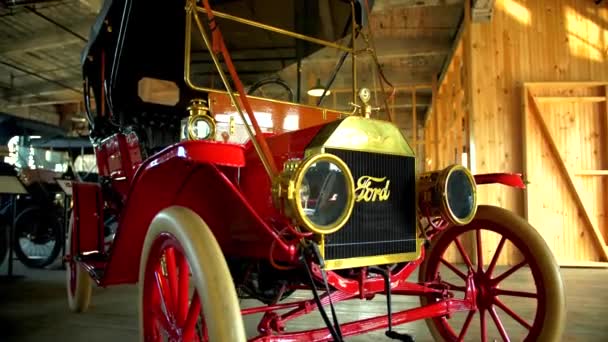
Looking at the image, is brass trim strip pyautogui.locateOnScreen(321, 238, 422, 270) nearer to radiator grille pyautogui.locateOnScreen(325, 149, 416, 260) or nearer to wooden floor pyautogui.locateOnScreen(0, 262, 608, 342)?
radiator grille pyautogui.locateOnScreen(325, 149, 416, 260)

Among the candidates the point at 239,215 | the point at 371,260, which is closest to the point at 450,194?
the point at 371,260

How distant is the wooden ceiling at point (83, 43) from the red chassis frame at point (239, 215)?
106cm

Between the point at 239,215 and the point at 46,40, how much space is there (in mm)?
6987

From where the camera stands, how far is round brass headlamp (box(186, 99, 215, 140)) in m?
1.60

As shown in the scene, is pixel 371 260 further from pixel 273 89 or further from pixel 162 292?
pixel 273 89

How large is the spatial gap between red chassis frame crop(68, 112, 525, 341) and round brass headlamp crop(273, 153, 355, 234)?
10 centimetres

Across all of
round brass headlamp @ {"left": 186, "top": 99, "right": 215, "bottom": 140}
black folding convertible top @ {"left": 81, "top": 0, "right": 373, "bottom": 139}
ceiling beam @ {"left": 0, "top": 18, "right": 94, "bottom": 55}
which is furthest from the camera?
ceiling beam @ {"left": 0, "top": 18, "right": 94, "bottom": 55}

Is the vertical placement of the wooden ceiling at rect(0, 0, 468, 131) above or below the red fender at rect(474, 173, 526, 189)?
above

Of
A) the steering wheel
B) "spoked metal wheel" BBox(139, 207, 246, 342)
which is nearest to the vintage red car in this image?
"spoked metal wheel" BBox(139, 207, 246, 342)

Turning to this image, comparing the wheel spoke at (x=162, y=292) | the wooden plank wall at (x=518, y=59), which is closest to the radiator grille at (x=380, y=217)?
the wheel spoke at (x=162, y=292)

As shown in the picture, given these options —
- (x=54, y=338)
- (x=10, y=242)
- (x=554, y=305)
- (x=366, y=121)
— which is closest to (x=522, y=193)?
(x=554, y=305)

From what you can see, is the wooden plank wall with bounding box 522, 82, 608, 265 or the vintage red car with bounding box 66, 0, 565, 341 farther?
the wooden plank wall with bounding box 522, 82, 608, 265

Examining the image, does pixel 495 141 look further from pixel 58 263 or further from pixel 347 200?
pixel 58 263

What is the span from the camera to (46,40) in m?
6.94
